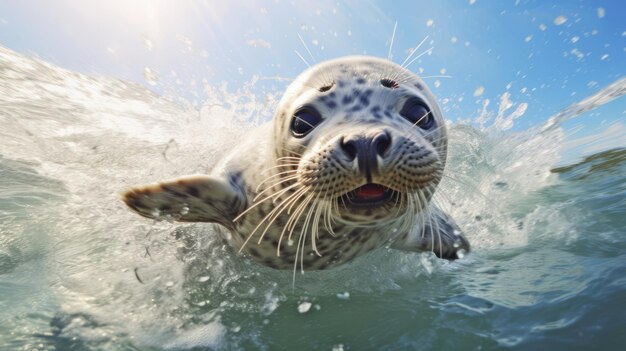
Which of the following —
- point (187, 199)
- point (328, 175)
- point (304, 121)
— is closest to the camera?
point (328, 175)

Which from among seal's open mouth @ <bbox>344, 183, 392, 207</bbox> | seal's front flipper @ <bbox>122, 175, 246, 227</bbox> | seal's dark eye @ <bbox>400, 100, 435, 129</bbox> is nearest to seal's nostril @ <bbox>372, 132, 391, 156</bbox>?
seal's open mouth @ <bbox>344, 183, 392, 207</bbox>

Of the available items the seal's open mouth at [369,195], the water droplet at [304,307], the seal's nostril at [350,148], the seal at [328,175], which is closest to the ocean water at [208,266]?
Result: the water droplet at [304,307]

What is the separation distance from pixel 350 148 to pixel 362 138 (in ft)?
0.24

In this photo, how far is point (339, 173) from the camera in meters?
1.87

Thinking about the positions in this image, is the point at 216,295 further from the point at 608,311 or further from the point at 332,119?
the point at 608,311

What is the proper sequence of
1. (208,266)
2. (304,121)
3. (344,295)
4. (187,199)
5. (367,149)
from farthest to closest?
(208,266), (344,295), (187,199), (304,121), (367,149)

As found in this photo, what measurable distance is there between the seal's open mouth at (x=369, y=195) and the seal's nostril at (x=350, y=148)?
0.22 metres

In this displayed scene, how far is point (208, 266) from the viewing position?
320 centimetres

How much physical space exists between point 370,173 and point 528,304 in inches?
58.6

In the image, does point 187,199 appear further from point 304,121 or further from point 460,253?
point 460,253

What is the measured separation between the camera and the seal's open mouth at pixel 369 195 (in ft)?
6.55

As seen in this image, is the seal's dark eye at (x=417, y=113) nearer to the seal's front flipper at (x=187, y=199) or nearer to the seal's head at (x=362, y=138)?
the seal's head at (x=362, y=138)

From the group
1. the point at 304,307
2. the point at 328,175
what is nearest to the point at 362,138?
the point at 328,175

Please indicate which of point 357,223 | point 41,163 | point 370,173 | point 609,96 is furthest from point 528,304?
point 609,96
